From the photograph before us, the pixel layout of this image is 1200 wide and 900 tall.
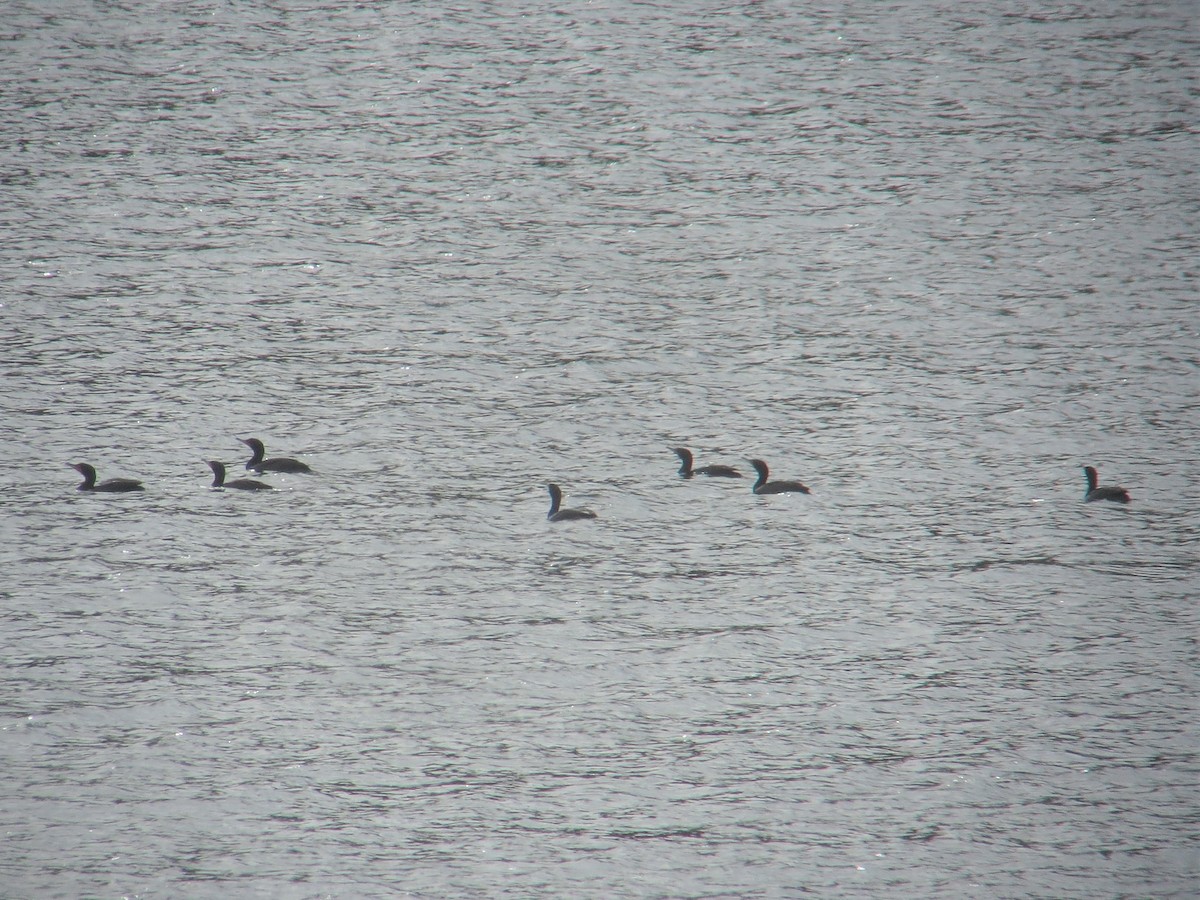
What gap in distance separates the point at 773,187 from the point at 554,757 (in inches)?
144

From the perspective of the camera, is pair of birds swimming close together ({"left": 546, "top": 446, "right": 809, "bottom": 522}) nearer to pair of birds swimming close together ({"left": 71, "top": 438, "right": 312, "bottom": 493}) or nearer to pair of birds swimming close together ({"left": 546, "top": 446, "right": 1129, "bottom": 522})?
pair of birds swimming close together ({"left": 546, "top": 446, "right": 1129, "bottom": 522})

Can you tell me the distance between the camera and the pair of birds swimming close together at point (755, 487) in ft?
14.0

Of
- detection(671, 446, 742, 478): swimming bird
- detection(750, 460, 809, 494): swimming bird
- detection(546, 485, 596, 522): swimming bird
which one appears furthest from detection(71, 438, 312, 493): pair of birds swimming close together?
detection(750, 460, 809, 494): swimming bird

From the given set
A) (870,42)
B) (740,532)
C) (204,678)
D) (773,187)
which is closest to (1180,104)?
(870,42)

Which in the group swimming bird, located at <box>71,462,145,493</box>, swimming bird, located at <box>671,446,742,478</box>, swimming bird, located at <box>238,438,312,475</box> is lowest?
swimming bird, located at <box>71,462,145,493</box>

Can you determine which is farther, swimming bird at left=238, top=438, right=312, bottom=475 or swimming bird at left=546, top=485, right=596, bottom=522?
swimming bird at left=238, top=438, right=312, bottom=475

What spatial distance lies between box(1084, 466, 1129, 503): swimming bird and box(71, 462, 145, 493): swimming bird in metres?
2.93

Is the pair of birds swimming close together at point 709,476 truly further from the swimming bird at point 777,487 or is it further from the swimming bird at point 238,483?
the swimming bird at point 238,483

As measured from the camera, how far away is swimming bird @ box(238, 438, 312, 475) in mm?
4449

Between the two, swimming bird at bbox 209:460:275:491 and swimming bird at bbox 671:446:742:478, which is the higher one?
swimming bird at bbox 671:446:742:478

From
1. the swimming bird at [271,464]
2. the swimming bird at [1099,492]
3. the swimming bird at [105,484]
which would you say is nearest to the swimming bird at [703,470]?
the swimming bird at [1099,492]

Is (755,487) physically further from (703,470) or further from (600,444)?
(600,444)

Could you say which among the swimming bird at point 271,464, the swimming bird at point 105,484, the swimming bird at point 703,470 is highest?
the swimming bird at point 703,470

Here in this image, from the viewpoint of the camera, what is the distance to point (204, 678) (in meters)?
3.49
